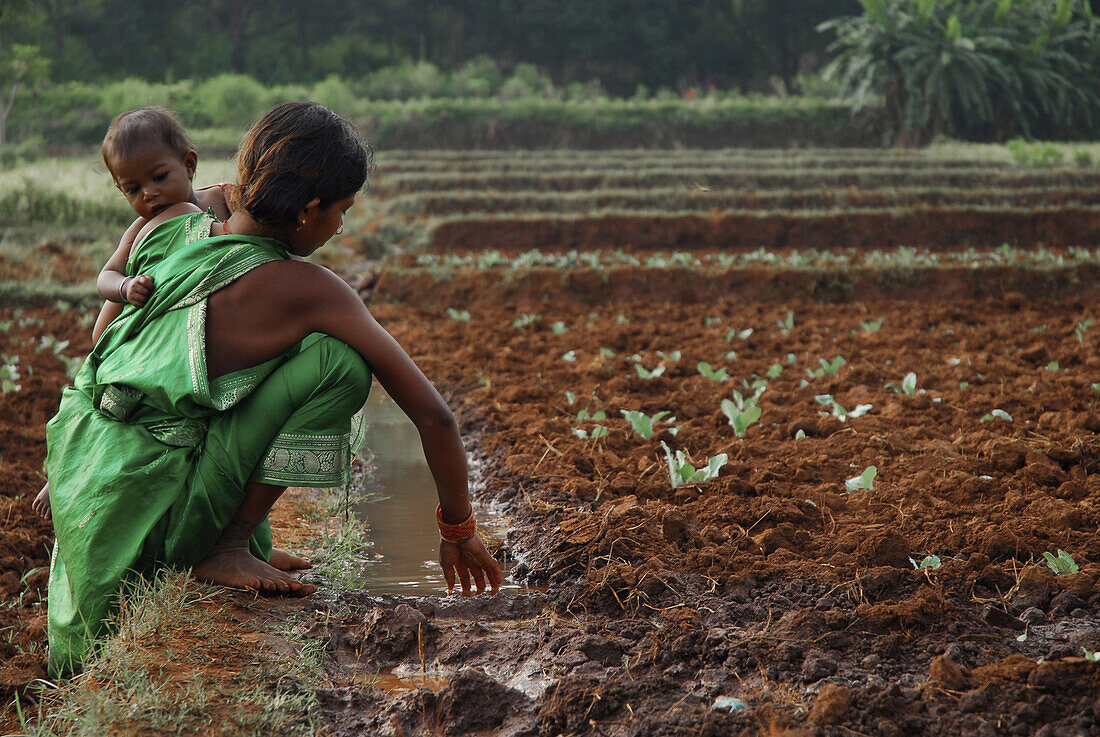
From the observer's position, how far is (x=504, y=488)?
3664 millimetres

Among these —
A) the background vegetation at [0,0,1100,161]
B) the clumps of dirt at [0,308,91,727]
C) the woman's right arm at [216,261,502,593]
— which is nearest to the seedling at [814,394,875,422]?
the woman's right arm at [216,261,502,593]

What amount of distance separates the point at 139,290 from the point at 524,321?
511 cm

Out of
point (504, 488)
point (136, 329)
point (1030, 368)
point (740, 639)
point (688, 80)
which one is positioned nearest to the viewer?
point (740, 639)

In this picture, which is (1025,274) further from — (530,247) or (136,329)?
(136,329)

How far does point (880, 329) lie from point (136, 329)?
5.63 metres

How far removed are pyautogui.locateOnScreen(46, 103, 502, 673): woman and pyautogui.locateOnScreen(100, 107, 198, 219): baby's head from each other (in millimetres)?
476

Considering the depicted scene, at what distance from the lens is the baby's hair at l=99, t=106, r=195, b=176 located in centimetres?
258

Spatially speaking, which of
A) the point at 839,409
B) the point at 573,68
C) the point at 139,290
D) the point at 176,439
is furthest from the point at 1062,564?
the point at 573,68

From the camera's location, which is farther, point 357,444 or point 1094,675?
point 357,444

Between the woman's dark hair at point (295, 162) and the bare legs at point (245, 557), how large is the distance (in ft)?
2.16

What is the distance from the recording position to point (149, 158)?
2.60 m

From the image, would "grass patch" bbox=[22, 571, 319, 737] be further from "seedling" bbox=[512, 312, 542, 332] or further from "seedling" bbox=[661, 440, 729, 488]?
"seedling" bbox=[512, 312, 542, 332]

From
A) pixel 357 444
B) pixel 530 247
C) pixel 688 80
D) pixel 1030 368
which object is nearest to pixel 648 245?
pixel 530 247

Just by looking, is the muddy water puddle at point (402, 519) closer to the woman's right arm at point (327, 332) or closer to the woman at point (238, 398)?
the woman at point (238, 398)
